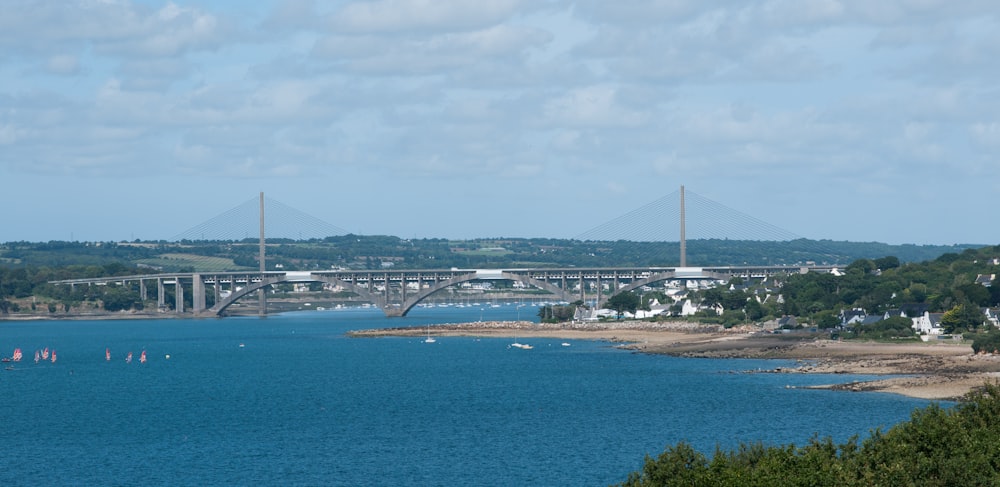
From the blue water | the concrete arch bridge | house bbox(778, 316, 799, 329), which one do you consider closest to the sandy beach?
house bbox(778, 316, 799, 329)

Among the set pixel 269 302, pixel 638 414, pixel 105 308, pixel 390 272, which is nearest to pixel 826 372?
pixel 638 414

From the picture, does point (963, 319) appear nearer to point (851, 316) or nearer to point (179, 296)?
point (851, 316)

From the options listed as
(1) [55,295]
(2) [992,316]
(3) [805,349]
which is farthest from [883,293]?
(1) [55,295]

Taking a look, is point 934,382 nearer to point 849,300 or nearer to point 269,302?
point 849,300

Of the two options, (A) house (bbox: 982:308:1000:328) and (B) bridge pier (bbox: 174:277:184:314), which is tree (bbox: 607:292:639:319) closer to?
(A) house (bbox: 982:308:1000:328)

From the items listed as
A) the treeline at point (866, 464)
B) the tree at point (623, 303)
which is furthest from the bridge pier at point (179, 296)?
the treeline at point (866, 464)

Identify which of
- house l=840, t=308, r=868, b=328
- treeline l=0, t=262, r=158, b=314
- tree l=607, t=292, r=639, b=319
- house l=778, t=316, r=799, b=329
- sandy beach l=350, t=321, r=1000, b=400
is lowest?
sandy beach l=350, t=321, r=1000, b=400
